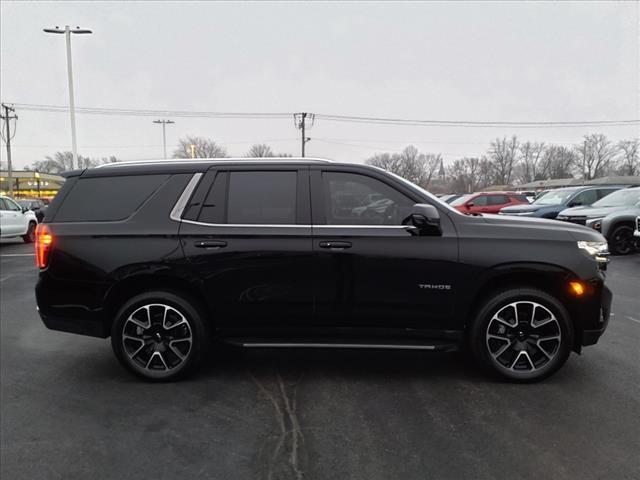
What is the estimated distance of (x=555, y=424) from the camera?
3.04m

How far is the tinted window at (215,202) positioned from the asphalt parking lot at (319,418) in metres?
1.38

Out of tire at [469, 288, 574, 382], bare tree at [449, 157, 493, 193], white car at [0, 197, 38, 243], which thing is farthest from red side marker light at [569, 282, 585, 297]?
bare tree at [449, 157, 493, 193]

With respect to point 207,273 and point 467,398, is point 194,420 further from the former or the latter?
point 467,398

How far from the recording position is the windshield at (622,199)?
11791 mm

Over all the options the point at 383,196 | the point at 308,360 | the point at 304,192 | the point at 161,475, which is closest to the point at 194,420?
the point at 161,475

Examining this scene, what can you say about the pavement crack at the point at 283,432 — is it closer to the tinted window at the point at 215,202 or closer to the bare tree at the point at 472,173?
the tinted window at the point at 215,202

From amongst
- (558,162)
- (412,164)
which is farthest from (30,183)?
(558,162)

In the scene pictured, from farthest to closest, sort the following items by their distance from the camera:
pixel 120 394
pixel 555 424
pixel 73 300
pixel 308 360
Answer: pixel 308 360 < pixel 73 300 < pixel 120 394 < pixel 555 424

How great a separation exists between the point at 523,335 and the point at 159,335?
9.99 feet

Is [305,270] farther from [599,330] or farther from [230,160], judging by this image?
[599,330]

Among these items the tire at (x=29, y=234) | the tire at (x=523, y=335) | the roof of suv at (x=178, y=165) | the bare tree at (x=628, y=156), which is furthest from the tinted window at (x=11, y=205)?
the bare tree at (x=628, y=156)

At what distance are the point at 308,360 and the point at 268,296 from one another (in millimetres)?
958

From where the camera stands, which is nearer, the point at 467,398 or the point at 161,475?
the point at 161,475

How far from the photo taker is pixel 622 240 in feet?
37.3
